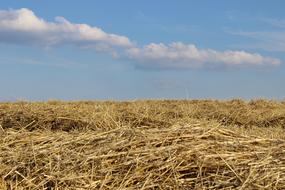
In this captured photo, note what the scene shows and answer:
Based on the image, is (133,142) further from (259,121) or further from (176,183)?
(259,121)

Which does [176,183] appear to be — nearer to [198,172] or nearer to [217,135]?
[198,172]

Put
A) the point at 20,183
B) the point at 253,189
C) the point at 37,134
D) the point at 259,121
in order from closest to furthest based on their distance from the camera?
the point at 253,189 → the point at 20,183 → the point at 37,134 → the point at 259,121

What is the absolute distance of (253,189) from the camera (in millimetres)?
3951

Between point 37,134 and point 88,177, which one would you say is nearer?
point 88,177

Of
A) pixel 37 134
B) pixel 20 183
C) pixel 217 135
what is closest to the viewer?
pixel 20 183

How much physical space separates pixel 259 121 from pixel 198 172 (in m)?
6.38

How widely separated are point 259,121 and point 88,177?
22.0 ft

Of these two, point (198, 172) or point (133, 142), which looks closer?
point (198, 172)

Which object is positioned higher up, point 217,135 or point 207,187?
point 217,135

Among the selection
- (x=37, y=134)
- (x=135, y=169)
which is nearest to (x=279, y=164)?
(x=135, y=169)

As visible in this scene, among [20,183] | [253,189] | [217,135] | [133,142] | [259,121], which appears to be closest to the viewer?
[253,189]

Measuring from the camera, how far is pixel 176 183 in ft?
13.5

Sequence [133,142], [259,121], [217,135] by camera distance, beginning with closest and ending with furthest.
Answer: [133,142], [217,135], [259,121]

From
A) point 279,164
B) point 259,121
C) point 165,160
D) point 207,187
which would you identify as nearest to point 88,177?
point 165,160
